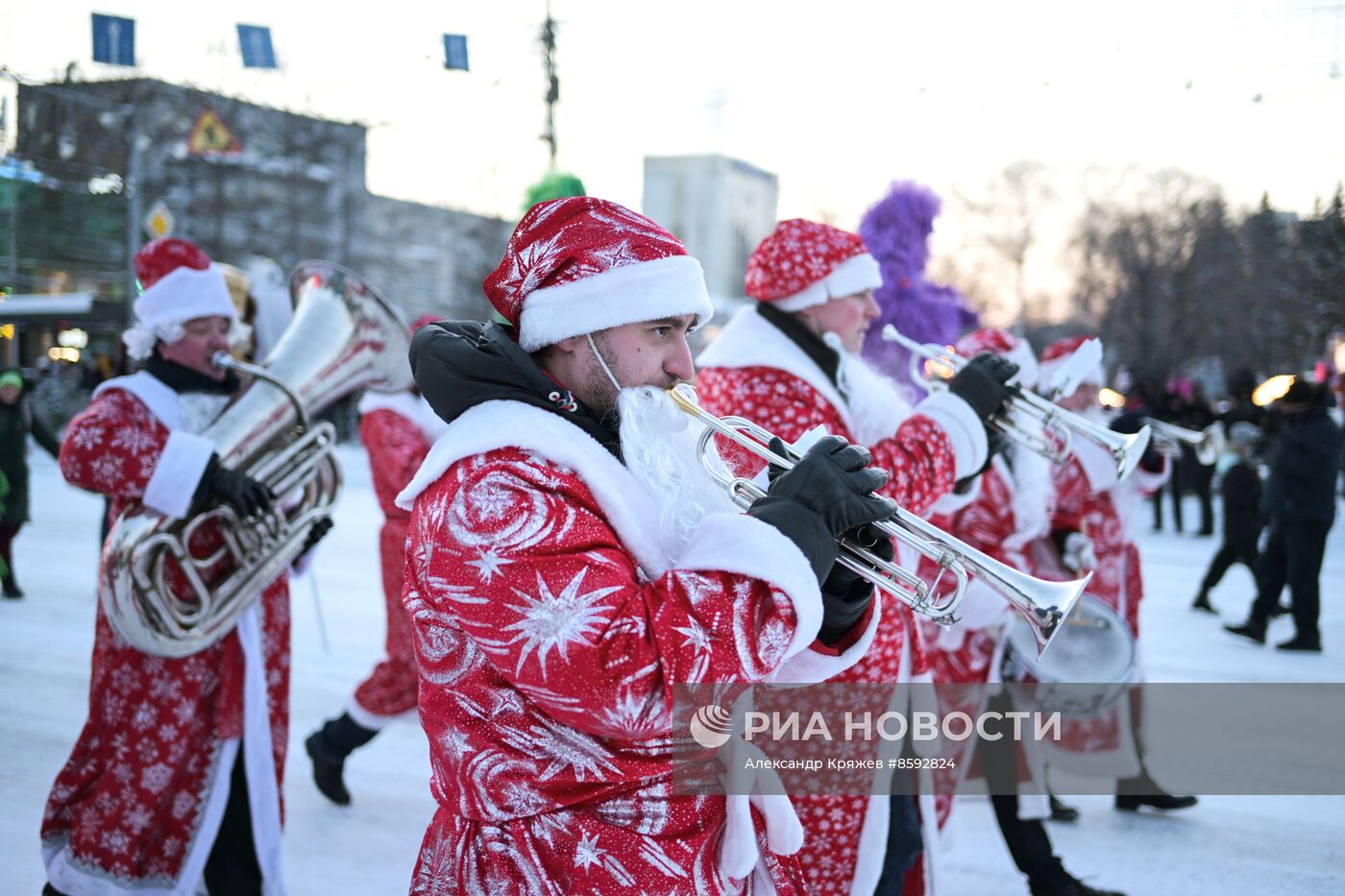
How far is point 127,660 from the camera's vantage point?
10.5 ft

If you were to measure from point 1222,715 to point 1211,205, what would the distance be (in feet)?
69.1

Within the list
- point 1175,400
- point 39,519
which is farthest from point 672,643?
point 1175,400

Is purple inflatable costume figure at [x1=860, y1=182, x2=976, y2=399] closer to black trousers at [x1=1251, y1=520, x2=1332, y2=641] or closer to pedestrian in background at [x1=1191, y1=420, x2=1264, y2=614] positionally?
black trousers at [x1=1251, y1=520, x2=1332, y2=641]

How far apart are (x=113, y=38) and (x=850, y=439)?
355 inches

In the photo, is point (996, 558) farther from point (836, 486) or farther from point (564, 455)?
point (564, 455)

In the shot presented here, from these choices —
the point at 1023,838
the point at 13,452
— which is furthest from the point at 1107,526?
the point at 13,452

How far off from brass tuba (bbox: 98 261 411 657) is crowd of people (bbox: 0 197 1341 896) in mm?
68

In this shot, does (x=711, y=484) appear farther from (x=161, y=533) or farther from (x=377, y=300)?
(x=377, y=300)

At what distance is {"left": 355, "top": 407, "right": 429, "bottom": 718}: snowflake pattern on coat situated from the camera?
4.33 metres

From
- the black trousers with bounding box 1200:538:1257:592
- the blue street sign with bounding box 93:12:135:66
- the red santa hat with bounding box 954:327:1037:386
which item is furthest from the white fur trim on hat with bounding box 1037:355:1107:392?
the blue street sign with bounding box 93:12:135:66

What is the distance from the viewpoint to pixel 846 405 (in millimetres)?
2947

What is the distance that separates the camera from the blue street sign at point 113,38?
31.0 feet

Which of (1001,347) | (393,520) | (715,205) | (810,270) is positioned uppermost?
(715,205)

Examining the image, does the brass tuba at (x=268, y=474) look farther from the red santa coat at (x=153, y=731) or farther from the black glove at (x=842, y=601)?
the black glove at (x=842, y=601)
